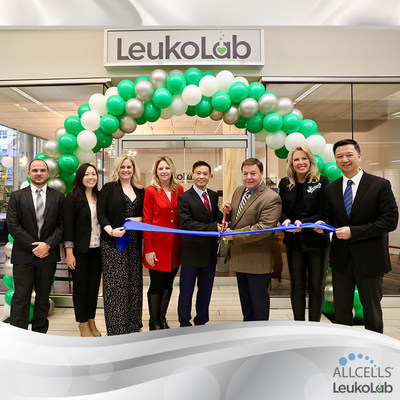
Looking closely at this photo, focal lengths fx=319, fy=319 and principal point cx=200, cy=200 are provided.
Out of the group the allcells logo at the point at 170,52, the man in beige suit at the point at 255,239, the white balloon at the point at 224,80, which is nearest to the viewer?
the man in beige suit at the point at 255,239

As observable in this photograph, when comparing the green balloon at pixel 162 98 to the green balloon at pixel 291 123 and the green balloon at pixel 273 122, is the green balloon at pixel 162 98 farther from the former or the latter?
the green balloon at pixel 291 123

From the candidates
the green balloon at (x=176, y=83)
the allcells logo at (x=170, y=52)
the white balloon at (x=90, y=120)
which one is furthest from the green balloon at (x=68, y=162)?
the allcells logo at (x=170, y=52)

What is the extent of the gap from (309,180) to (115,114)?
6.60ft

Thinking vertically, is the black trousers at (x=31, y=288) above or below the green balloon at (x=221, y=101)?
below

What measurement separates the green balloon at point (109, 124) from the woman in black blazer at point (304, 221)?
5.77 ft

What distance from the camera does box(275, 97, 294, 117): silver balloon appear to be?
10.7 feet

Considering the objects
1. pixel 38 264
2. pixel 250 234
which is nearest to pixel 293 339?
pixel 250 234

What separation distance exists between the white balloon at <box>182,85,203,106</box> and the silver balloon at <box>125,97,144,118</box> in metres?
0.46

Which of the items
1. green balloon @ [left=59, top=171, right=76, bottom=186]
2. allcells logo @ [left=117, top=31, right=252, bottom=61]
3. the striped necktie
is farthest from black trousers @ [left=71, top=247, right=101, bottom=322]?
allcells logo @ [left=117, top=31, right=252, bottom=61]

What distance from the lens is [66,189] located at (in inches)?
136

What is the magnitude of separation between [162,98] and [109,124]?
60cm

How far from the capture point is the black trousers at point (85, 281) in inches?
114

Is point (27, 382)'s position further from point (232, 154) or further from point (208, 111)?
point (232, 154)

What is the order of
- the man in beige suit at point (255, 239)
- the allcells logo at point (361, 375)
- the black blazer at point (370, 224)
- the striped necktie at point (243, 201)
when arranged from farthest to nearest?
the striped necktie at point (243, 201) < the man in beige suit at point (255, 239) < the black blazer at point (370, 224) < the allcells logo at point (361, 375)
